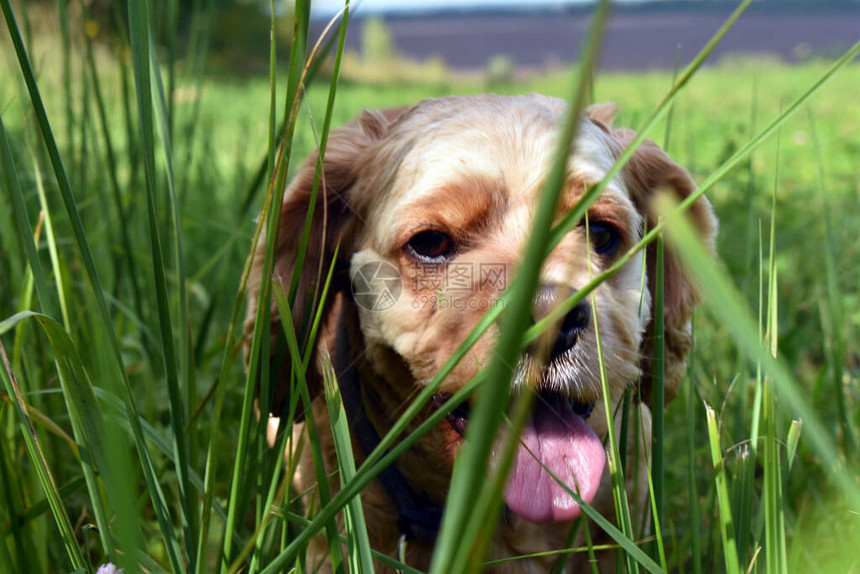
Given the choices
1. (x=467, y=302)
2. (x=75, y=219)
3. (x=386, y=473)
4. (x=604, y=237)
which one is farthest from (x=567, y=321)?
(x=75, y=219)

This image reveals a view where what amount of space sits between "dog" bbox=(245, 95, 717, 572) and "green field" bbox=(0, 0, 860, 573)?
22cm

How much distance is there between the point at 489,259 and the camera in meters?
1.83

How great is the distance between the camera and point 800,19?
46656 mm

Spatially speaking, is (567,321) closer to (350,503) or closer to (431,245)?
(431,245)

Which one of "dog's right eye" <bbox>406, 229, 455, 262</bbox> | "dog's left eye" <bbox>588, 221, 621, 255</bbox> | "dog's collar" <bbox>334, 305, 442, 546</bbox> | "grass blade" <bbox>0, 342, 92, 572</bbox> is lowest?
"dog's collar" <bbox>334, 305, 442, 546</bbox>

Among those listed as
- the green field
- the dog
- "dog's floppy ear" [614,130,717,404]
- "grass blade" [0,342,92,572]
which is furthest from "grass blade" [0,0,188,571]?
"dog's floppy ear" [614,130,717,404]

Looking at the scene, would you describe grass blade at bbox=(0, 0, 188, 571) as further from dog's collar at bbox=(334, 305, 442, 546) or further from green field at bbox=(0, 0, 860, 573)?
dog's collar at bbox=(334, 305, 442, 546)

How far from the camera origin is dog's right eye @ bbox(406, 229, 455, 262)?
1.94 m

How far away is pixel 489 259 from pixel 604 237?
1.17 ft

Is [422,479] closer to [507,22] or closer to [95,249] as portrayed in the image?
[95,249]

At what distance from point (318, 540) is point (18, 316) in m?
1.16

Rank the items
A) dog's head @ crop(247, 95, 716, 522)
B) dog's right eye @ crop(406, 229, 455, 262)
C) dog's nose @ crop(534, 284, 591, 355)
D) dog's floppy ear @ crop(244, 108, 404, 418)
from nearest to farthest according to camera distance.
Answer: dog's nose @ crop(534, 284, 591, 355) → dog's head @ crop(247, 95, 716, 522) → dog's right eye @ crop(406, 229, 455, 262) → dog's floppy ear @ crop(244, 108, 404, 418)

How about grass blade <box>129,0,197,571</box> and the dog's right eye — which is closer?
grass blade <box>129,0,197,571</box>

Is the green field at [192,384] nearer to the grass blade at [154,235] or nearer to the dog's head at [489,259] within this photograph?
the grass blade at [154,235]
